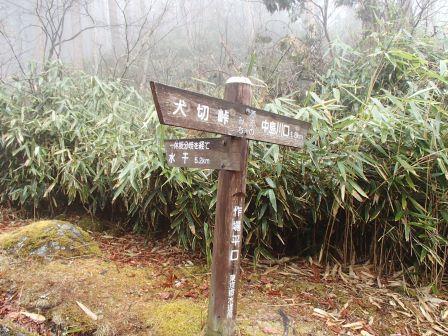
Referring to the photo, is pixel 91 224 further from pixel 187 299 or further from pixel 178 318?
pixel 178 318

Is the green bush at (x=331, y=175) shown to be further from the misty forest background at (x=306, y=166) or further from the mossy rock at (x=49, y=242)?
the mossy rock at (x=49, y=242)

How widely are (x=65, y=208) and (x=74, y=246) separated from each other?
4.53ft

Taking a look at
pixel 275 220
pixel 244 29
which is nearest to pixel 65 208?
pixel 275 220

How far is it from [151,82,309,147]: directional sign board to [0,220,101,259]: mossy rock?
1999 mm

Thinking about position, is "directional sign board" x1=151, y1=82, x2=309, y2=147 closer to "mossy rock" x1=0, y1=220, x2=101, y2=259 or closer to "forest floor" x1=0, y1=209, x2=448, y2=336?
"forest floor" x1=0, y1=209, x2=448, y2=336

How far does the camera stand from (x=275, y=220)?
2643 mm

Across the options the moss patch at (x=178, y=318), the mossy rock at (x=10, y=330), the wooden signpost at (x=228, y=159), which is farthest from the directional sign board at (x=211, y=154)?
the mossy rock at (x=10, y=330)

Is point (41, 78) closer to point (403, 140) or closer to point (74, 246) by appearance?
point (74, 246)

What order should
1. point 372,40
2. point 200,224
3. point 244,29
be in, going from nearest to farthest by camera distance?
point 200,224, point 372,40, point 244,29

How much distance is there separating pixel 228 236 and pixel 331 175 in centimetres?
119

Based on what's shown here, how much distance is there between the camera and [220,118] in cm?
161

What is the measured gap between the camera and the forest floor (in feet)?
6.85

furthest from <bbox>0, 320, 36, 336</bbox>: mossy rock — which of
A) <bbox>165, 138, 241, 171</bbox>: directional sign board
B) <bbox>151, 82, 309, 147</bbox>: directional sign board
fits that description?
<bbox>151, 82, 309, 147</bbox>: directional sign board

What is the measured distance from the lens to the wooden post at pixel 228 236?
1.75 meters
